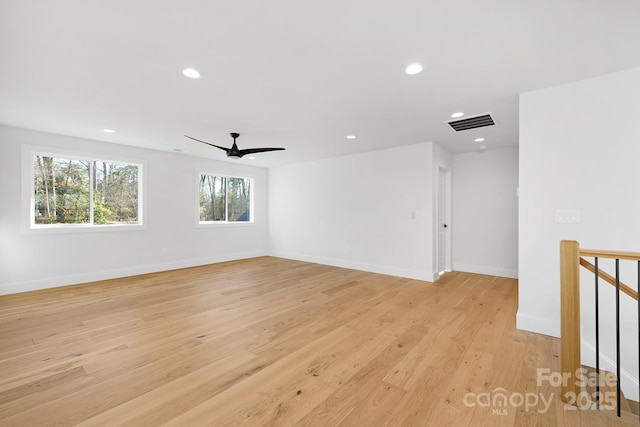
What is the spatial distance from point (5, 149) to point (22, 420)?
455cm

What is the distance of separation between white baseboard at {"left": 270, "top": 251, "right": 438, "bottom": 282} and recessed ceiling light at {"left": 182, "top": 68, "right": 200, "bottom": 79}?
4.60m

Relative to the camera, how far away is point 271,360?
2324 millimetres

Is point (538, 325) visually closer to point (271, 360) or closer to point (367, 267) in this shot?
point (271, 360)

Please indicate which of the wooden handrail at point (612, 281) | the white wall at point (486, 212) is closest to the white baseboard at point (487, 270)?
the white wall at point (486, 212)

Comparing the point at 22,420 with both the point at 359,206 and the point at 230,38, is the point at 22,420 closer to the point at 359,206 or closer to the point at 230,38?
the point at 230,38

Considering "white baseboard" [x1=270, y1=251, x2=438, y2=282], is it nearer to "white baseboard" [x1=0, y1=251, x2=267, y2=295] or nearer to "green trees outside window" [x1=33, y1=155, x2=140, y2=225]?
"white baseboard" [x1=0, y1=251, x2=267, y2=295]

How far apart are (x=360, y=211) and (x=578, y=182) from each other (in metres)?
3.74

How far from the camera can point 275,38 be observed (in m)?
2.03

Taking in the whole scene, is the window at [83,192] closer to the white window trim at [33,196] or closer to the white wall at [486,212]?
the white window trim at [33,196]

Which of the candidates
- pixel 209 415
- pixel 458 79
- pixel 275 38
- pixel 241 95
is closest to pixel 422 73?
pixel 458 79

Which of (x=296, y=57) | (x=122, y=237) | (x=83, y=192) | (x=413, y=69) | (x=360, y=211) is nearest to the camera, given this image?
(x=296, y=57)

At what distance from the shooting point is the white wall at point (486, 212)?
205 inches

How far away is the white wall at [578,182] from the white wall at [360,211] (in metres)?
2.07

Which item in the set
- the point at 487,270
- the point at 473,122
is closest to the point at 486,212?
the point at 487,270
